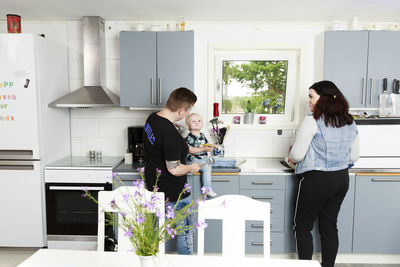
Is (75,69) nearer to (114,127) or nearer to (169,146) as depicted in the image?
(114,127)

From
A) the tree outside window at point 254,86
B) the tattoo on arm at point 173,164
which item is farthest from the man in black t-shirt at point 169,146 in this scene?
the tree outside window at point 254,86

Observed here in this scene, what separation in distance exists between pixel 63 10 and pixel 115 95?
2.99 feet

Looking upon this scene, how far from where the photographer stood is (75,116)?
342 centimetres

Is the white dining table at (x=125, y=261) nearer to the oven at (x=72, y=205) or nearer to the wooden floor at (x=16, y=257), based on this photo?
the oven at (x=72, y=205)

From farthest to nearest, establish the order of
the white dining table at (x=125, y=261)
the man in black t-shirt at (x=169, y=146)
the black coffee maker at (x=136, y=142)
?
the black coffee maker at (x=136, y=142)
the man in black t-shirt at (x=169, y=146)
the white dining table at (x=125, y=261)

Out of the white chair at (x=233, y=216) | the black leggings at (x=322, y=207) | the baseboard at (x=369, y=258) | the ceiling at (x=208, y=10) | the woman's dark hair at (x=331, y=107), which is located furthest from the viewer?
the baseboard at (x=369, y=258)

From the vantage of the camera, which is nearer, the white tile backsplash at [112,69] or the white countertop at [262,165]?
the white countertop at [262,165]

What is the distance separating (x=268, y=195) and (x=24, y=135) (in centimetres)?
226

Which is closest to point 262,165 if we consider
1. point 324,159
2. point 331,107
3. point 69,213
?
point 324,159

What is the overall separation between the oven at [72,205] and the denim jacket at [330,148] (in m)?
1.75

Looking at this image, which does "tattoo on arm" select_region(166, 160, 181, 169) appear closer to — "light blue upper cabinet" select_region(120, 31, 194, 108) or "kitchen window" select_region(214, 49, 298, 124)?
"light blue upper cabinet" select_region(120, 31, 194, 108)

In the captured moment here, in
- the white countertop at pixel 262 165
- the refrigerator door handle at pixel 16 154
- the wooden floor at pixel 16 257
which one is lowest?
the wooden floor at pixel 16 257

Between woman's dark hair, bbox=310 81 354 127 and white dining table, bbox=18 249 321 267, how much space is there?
1110mm

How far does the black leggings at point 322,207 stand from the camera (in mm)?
2311
